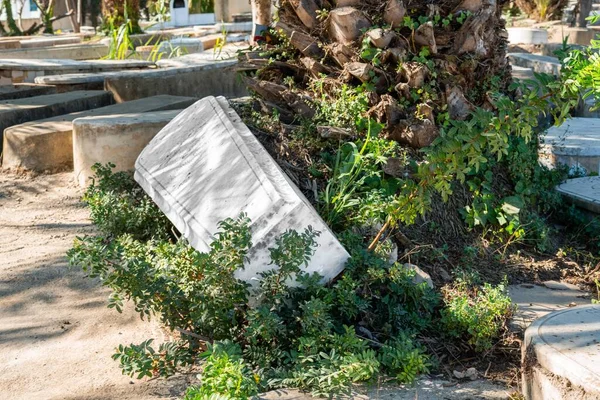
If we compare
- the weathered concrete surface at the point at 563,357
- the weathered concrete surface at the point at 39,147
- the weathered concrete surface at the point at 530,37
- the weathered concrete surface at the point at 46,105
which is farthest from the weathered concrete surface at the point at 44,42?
the weathered concrete surface at the point at 563,357

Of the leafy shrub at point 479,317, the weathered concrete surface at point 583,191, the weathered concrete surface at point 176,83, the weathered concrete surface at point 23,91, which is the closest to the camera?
the leafy shrub at point 479,317

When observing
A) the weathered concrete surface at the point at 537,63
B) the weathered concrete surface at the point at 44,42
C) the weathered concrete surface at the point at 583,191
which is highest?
the weathered concrete surface at the point at 537,63

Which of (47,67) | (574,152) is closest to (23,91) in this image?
(47,67)

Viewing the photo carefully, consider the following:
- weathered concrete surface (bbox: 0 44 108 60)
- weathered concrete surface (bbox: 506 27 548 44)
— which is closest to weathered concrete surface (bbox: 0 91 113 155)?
weathered concrete surface (bbox: 0 44 108 60)

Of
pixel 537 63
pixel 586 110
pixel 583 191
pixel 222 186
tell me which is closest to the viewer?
pixel 222 186

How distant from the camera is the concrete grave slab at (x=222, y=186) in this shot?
3.87 metres

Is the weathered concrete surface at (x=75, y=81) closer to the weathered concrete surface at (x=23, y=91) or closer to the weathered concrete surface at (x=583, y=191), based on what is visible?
the weathered concrete surface at (x=23, y=91)

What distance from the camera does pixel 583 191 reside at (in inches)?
227

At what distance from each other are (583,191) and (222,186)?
9.39 ft

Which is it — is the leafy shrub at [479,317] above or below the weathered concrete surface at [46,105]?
below

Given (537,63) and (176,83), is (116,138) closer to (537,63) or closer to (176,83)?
(176,83)

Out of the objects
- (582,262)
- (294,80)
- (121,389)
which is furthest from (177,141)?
(582,262)

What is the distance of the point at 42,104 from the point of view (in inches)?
302

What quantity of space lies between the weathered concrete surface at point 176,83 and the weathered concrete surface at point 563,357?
Result: 5644mm
